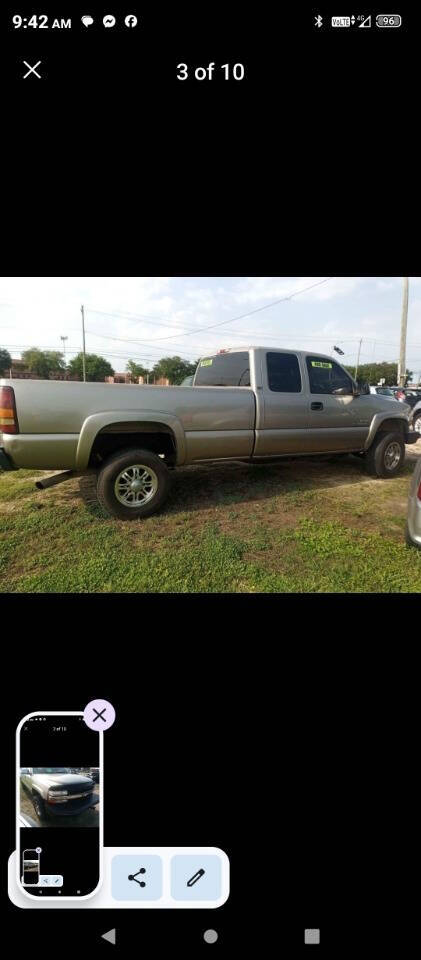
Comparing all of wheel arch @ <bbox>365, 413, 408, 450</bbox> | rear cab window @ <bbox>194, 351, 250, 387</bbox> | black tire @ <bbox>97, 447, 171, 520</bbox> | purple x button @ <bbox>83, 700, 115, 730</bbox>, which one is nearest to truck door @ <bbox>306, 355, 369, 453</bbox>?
wheel arch @ <bbox>365, 413, 408, 450</bbox>

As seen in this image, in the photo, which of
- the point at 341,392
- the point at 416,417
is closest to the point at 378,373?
the point at 341,392

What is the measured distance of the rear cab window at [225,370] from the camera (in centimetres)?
420

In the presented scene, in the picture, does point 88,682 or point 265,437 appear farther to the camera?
point 265,437

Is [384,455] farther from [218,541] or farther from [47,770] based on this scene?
[47,770]

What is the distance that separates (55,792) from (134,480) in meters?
2.61

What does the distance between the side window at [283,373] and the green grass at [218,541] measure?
113 cm

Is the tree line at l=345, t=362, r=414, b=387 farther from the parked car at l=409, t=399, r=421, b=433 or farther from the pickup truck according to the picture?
the parked car at l=409, t=399, r=421, b=433

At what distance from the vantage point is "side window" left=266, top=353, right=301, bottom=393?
4094 mm

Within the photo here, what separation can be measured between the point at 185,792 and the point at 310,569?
1.93m

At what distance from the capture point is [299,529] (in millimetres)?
3287

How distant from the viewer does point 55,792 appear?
0.93 meters

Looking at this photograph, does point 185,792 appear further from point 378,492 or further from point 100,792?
point 378,492

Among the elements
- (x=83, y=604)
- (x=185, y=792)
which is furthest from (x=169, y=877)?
(x=83, y=604)
